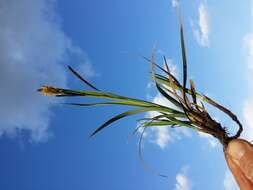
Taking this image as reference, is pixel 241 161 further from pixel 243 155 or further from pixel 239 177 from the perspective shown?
pixel 239 177

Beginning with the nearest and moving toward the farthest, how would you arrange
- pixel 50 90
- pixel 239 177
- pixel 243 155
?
→ pixel 243 155 → pixel 239 177 → pixel 50 90

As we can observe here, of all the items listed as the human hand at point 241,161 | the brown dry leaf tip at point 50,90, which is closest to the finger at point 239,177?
the human hand at point 241,161

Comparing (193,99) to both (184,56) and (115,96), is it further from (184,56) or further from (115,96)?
(115,96)

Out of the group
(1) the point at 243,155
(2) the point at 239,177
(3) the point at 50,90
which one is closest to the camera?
(1) the point at 243,155

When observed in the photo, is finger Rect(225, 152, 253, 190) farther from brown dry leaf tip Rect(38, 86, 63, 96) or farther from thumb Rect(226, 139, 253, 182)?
brown dry leaf tip Rect(38, 86, 63, 96)

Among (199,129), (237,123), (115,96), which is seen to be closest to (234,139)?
(237,123)

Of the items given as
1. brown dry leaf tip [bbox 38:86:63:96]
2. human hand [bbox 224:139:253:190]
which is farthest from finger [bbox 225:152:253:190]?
brown dry leaf tip [bbox 38:86:63:96]

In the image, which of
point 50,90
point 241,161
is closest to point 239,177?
point 241,161
